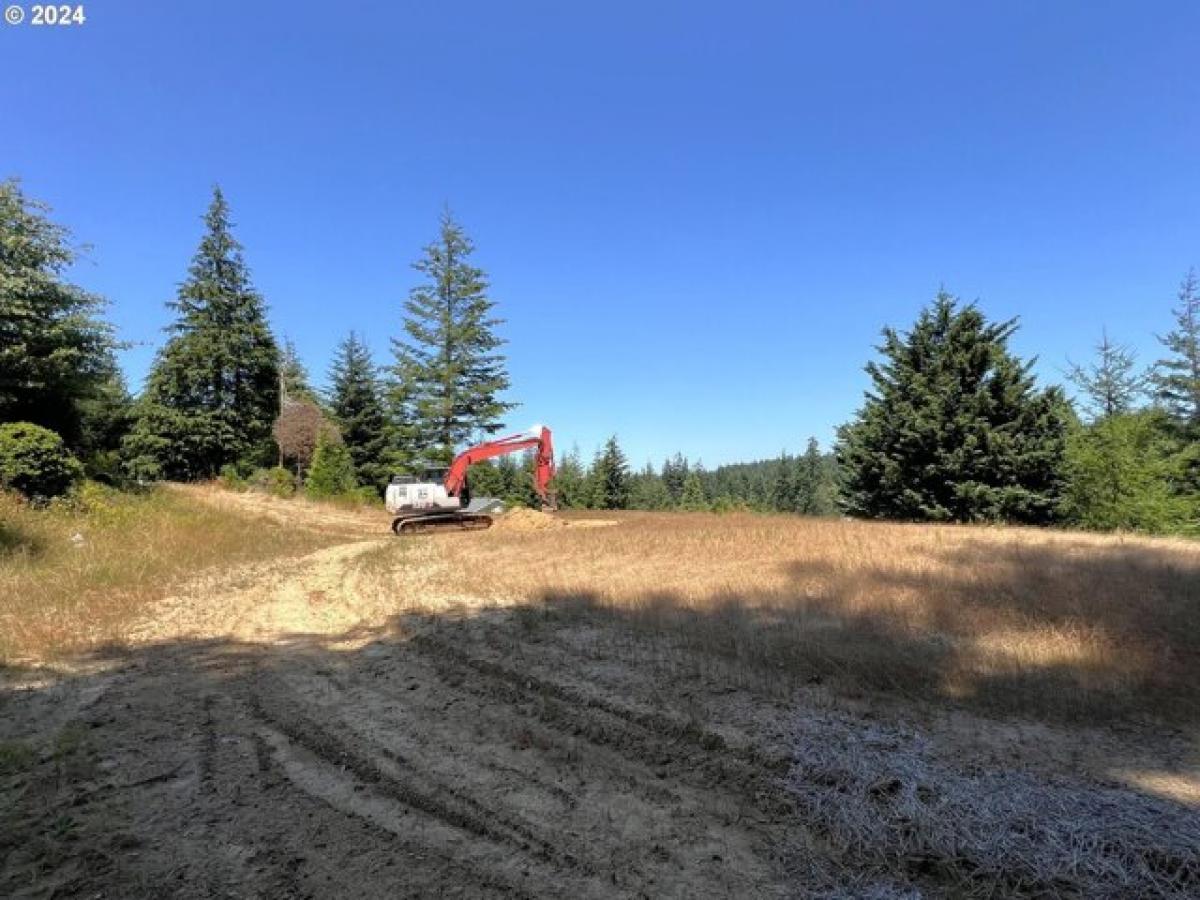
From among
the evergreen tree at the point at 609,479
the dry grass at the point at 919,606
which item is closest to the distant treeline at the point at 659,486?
the evergreen tree at the point at 609,479

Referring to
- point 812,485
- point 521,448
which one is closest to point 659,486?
point 812,485

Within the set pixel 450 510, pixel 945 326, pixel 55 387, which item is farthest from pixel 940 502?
pixel 55 387

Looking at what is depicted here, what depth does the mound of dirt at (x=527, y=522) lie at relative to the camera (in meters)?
19.3

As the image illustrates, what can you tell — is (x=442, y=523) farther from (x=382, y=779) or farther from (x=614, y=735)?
(x=382, y=779)

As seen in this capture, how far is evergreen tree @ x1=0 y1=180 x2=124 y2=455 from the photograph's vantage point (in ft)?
53.5

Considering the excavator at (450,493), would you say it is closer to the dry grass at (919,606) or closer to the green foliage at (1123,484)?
the dry grass at (919,606)

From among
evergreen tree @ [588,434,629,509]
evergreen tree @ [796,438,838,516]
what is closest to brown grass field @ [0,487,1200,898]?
evergreen tree @ [588,434,629,509]

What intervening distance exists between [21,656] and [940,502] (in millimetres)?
29756

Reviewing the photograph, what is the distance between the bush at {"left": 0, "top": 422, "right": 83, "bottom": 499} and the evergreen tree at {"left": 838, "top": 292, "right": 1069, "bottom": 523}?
2939 centimetres

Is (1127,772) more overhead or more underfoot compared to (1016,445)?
more underfoot

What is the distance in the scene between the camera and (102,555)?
12078 mm

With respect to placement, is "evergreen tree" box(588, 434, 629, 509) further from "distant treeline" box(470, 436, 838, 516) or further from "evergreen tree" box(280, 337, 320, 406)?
"evergreen tree" box(280, 337, 320, 406)

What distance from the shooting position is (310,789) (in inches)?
162

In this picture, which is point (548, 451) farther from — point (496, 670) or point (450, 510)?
point (496, 670)
